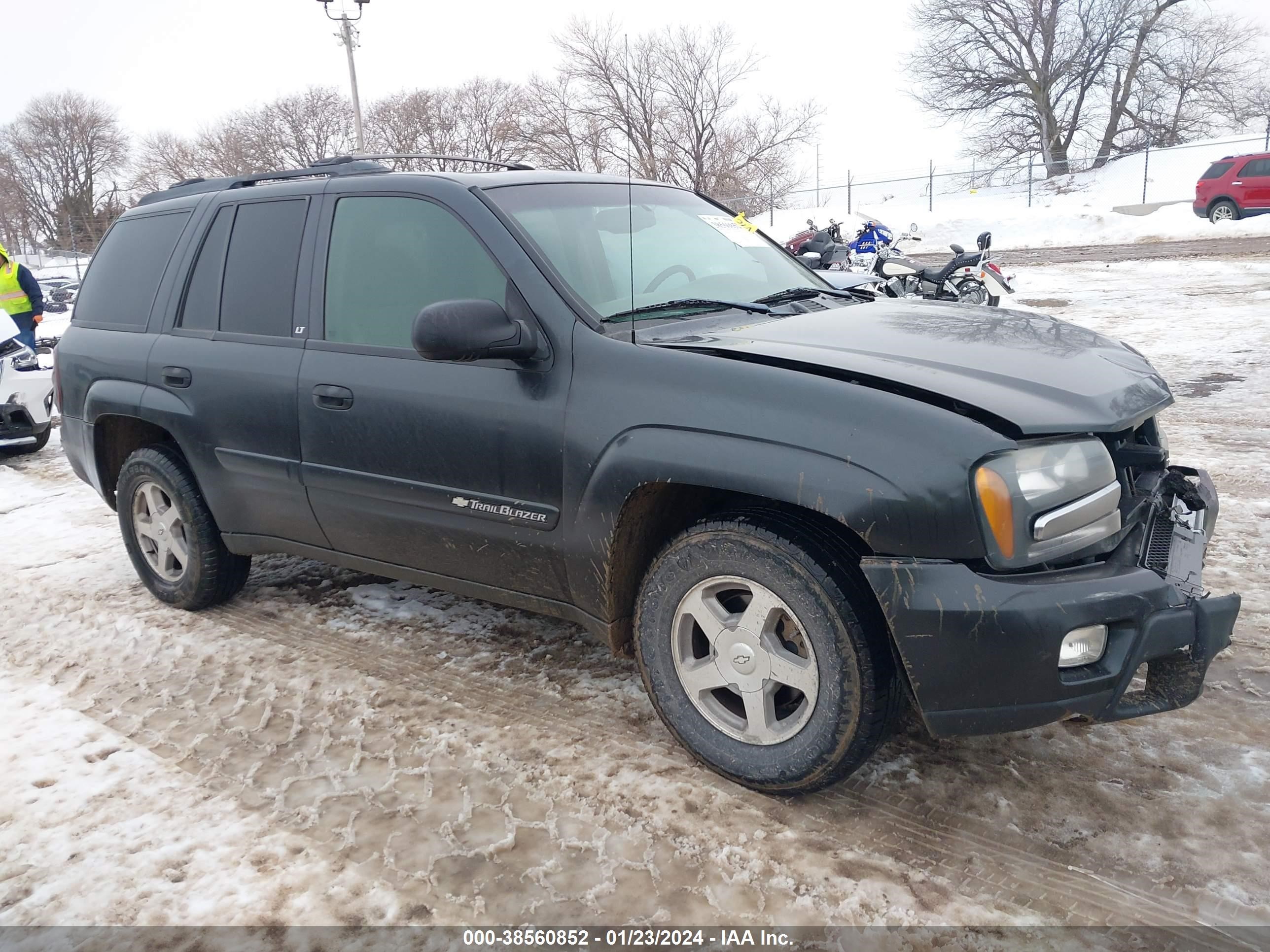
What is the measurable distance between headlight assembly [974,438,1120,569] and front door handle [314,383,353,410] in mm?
2190

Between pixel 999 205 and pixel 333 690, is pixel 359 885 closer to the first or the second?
pixel 333 690

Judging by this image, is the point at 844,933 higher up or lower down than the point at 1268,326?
lower down

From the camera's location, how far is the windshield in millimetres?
3178

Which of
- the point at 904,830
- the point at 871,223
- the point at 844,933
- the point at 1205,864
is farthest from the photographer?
the point at 871,223

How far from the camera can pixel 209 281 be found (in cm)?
401

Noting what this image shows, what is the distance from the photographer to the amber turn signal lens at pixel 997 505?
228 centimetres

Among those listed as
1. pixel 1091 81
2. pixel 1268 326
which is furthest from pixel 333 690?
pixel 1091 81

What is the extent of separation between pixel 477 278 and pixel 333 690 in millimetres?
1626

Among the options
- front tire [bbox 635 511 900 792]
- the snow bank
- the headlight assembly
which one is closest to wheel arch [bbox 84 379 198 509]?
front tire [bbox 635 511 900 792]

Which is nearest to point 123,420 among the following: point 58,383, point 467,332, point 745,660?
point 58,383

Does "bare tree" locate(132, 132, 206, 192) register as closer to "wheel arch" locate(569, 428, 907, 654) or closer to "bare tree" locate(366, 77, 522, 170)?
"bare tree" locate(366, 77, 522, 170)

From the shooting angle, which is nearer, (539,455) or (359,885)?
(359,885)

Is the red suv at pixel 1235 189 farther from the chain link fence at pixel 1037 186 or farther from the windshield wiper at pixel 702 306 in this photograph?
the windshield wiper at pixel 702 306

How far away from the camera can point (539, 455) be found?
9.75 ft
